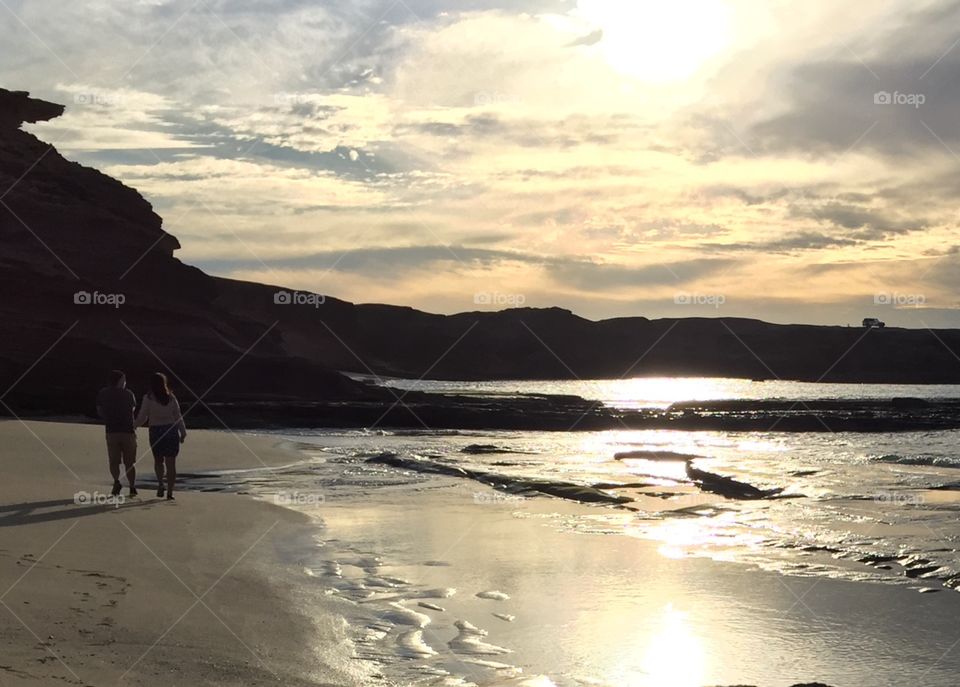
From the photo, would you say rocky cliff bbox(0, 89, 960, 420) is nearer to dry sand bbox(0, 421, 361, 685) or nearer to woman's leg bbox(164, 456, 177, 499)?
woman's leg bbox(164, 456, 177, 499)

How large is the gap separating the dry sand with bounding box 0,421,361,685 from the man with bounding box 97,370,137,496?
586 mm

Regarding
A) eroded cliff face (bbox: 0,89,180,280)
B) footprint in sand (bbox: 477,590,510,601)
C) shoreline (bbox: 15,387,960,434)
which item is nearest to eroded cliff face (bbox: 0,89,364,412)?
eroded cliff face (bbox: 0,89,180,280)

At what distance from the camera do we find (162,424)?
1448 cm

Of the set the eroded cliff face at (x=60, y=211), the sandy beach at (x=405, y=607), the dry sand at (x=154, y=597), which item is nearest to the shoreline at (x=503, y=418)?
the eroded cliff face at (x=60, y=211)

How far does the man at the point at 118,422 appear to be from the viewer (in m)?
14.1

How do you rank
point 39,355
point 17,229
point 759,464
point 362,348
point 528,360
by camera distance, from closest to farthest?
point 759,464 → point 39,355 → point 17,229 → point 362,348 → point 528,360

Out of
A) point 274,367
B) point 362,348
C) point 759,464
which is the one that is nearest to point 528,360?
point 362,348

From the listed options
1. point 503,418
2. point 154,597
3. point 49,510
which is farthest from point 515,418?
point 154,597

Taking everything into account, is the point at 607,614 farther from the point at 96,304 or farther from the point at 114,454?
the point at 96,304

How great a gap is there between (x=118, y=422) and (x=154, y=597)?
672 cm

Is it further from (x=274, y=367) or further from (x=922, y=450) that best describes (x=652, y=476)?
(x=274, y=367)

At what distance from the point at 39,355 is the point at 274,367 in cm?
1717

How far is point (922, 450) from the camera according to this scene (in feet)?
105

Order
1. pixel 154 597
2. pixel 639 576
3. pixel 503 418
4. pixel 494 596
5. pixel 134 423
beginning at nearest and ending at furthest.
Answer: pixel 154 597 < pixel 494 596 < pixel 639 576 < pixel 134 423 < pixel 503 418
